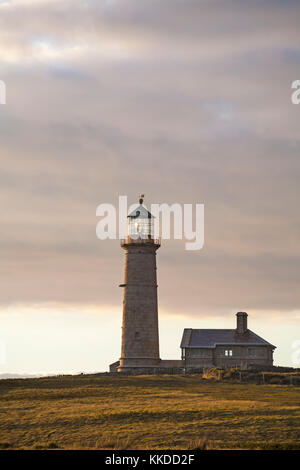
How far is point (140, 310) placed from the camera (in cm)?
7525

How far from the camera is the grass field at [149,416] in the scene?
3566cm

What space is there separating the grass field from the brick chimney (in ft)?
74.2

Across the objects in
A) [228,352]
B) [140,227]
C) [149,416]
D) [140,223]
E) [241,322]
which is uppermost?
[140,223]

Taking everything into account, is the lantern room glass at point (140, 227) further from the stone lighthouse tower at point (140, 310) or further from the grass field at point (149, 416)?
the grass field at point (149, 416)

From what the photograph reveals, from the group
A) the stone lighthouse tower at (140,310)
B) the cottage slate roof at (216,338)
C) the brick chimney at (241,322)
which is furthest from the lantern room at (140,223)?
the brick chimney at (241,322)

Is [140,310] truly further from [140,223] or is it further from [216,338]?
[216,338]

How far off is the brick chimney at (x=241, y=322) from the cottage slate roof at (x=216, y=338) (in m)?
0.35

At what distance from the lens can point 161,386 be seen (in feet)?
199

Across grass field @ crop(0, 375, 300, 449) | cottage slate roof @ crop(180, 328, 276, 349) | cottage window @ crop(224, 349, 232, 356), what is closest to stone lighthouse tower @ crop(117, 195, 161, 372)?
cottage slate roof @ crop(180, 328, 276, 349)

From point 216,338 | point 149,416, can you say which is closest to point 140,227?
point 216,338

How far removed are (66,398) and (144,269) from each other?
24242 millimetres

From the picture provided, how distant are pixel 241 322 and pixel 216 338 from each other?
2.86m
